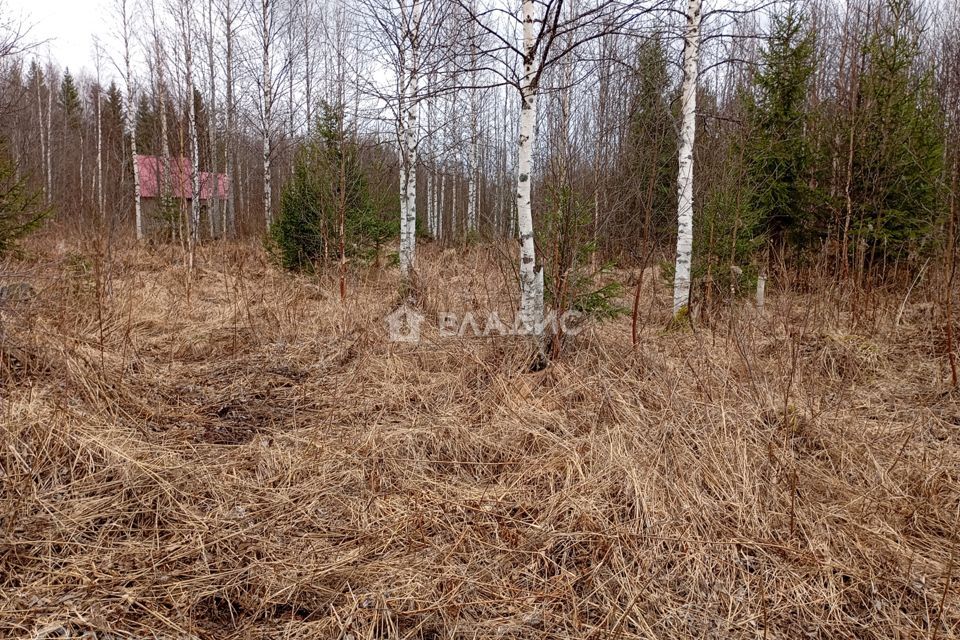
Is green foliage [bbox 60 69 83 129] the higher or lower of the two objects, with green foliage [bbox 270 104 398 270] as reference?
higher

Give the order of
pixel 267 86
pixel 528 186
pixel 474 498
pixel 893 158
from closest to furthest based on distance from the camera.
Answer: pixel 474 498
pixel 528 186
pixel 893 158
pixel 267 86

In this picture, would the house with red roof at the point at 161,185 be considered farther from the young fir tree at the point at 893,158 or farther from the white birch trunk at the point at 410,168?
the young fir tree at the point at 893,158

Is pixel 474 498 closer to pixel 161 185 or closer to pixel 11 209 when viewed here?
pixel 11 209

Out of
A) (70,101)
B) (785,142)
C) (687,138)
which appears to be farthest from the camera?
(70,101)

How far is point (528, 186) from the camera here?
14.8ft

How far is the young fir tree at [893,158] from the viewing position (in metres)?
8.09

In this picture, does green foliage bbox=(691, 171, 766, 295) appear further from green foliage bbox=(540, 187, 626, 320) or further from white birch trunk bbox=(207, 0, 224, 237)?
white birch trunk bbox=(207, 0, 224, 237)

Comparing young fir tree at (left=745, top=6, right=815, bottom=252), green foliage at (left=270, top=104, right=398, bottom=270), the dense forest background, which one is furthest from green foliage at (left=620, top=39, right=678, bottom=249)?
green foliage at (left=270, top=104, right=398, bottom=270)

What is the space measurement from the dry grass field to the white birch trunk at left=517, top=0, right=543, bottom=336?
0.41m

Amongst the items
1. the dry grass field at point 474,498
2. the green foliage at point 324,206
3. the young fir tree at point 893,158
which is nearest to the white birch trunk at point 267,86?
the green foliage at point 324,206

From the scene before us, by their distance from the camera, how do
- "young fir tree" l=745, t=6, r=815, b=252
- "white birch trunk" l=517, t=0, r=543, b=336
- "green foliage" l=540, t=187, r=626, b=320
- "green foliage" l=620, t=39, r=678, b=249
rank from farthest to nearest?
"young fir tree" l=745, t=6, r=815, b=252 < "green foliage" l=620, t=39, r=678, b=249 < "green foliage" l=540, t=187, r=626, b=320 < "white birch trunk" l=517, t=0, r=543, b=336

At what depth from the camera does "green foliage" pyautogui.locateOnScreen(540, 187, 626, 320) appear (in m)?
4.82

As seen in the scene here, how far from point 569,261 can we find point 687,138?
2.90 metres

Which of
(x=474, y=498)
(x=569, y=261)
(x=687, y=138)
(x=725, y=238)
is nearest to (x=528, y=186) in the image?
(x=569, y=261)
